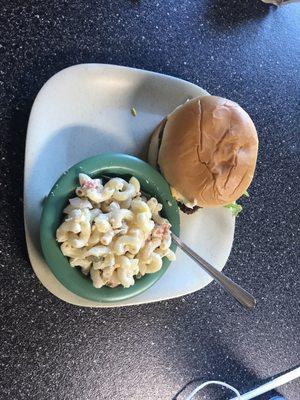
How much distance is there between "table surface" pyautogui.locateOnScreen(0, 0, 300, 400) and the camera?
0.83 meters

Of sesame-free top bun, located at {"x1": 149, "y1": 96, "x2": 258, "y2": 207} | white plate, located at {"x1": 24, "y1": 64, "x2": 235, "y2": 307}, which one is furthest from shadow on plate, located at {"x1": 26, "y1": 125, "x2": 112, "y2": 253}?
sesame-free top bun, located at {"x1": 149, "y1": 96, "x2": 258, "y2": 207}

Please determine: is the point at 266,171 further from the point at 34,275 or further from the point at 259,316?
the point at 34,275

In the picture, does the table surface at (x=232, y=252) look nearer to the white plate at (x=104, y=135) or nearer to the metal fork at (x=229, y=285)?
the white plate at (x=104, y=135)

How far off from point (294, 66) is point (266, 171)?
25 centimetres

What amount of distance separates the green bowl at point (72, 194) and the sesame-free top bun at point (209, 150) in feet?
0.12

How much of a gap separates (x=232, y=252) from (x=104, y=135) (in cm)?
34

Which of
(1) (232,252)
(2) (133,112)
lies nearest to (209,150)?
(2) (133,112)

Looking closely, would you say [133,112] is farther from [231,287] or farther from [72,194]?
[231,287]

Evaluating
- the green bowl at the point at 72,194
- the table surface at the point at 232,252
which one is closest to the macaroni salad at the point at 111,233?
the green bowl at the point at 72,194

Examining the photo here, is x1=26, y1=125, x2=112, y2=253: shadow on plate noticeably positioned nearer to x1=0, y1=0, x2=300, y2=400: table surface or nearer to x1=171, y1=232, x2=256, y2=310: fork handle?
x1=0, y1=0, x2=300, y2=400: table surface

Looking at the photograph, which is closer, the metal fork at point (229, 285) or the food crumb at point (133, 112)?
the metal fork at point (229, 285)

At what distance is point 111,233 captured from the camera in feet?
2.48

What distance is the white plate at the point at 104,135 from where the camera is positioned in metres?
0.82

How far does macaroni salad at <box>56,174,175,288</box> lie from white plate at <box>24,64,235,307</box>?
0.27 ft
